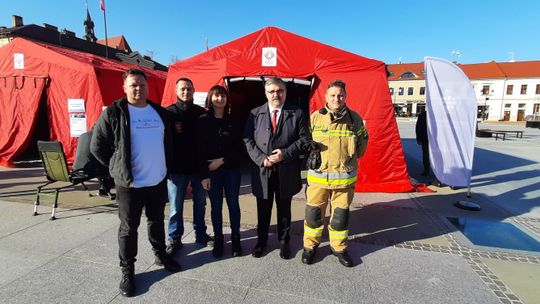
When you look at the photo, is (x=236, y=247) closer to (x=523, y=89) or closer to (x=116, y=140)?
(x=116, y=140)

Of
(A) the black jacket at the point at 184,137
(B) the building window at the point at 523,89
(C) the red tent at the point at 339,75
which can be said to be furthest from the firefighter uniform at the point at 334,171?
(B) the building window at the point at 523,89

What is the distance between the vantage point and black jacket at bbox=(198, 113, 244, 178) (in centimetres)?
286

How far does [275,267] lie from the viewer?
2.89m

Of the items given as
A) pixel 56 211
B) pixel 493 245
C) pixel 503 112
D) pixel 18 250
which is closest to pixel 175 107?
pixel 18 250

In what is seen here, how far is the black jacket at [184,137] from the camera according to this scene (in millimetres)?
2924

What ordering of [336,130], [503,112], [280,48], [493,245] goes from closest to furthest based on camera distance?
1. [336,130]
2. [493,245]
3. [280,48]
4. [503,112]

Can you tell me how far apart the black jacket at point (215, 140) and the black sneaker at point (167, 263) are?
88cm

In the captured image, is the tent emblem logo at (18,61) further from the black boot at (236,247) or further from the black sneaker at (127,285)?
the black boot at (236,247)

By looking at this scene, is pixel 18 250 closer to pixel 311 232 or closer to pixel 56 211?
pixel 56 211

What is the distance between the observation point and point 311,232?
9.86 feet

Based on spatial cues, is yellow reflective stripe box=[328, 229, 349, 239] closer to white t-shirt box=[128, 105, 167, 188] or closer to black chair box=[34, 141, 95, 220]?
white t-shirt box=[128, 105, 167, 188]

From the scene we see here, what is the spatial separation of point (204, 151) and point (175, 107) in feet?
1.94

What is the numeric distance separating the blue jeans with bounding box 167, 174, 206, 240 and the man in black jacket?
0.43 metres

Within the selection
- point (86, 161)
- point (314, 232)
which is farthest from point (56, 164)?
point (314, 232)
